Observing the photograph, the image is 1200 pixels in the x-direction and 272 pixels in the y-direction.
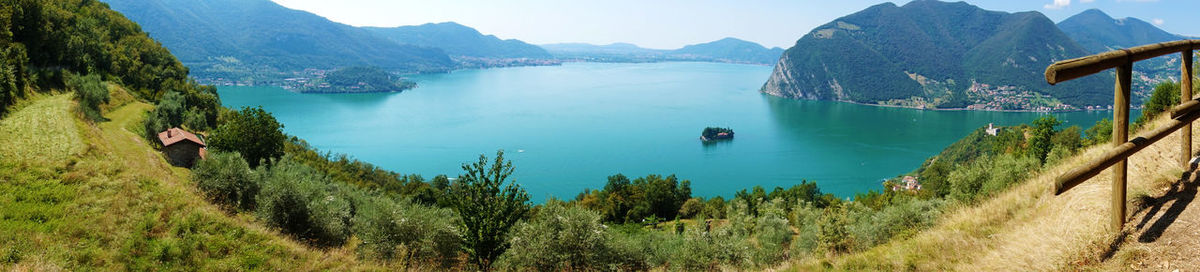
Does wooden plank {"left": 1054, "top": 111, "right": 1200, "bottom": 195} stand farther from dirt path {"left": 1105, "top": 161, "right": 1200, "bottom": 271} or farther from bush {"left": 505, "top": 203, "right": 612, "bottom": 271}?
bush {"left": 505, "top": 203, "right": 612, "bottom": 271}

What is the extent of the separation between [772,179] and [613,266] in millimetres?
49382

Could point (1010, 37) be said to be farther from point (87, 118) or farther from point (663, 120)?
point (87, 118)

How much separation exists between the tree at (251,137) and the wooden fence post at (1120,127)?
25.1m

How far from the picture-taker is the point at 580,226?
9930mm

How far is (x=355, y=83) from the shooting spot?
147 meters

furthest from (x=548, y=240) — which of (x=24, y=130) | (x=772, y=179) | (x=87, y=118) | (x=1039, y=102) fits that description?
(x=1039, y=102)

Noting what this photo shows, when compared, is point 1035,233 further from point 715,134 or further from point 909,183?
point 715,134

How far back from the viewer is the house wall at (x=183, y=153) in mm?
20234

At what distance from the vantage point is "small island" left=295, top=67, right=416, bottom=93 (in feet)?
448

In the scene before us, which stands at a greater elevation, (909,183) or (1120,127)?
(1120,127)

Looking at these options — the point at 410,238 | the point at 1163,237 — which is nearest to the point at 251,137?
the point at 410,238

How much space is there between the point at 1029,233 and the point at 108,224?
11.6 metres

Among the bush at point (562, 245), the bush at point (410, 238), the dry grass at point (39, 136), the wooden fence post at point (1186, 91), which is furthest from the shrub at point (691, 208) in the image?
the wooden fence post at point (1186, 91)

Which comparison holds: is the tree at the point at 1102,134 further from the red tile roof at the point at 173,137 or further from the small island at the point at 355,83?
the small island at the point at 355,83
